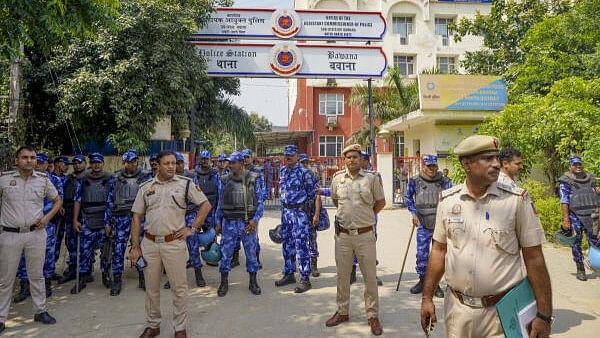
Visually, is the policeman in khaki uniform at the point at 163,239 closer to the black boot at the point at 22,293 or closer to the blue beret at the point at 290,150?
the blue beret at the point at 290,150

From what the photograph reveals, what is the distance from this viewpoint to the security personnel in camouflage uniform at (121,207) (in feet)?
18.9

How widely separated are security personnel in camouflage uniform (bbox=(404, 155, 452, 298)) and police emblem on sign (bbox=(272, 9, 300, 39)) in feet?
28.8

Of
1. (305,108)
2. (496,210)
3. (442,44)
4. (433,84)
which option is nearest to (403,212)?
(433,84)

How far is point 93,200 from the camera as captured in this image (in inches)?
231

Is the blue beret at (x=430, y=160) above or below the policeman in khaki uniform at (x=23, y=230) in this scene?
above

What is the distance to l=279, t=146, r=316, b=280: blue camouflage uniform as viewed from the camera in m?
5.73

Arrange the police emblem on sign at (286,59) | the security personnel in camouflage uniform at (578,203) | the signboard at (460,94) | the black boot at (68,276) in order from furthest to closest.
A: the signboard at (460,94) → the police emblem on sign at (286,59) → the black boot at (68,276) → the security personnel in camouflage uniform at (578,203)

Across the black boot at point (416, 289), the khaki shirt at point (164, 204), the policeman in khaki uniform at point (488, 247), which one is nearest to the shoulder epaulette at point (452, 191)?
the policeman in khaki uniform at point (488, 247)

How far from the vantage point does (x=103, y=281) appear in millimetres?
5973

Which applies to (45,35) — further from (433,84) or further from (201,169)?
(433,84)

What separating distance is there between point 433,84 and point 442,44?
1663 centimetres

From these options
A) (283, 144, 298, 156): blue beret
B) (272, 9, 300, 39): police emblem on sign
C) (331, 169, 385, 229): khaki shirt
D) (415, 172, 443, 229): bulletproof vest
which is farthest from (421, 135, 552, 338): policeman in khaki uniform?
(272, 9, 300, 39): police emblem on sign

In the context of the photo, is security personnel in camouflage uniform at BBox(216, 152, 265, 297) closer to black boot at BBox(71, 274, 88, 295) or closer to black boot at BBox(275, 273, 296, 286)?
black boot at BBox(275, 273, 296, 286)

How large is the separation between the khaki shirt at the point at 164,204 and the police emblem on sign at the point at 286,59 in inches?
362
